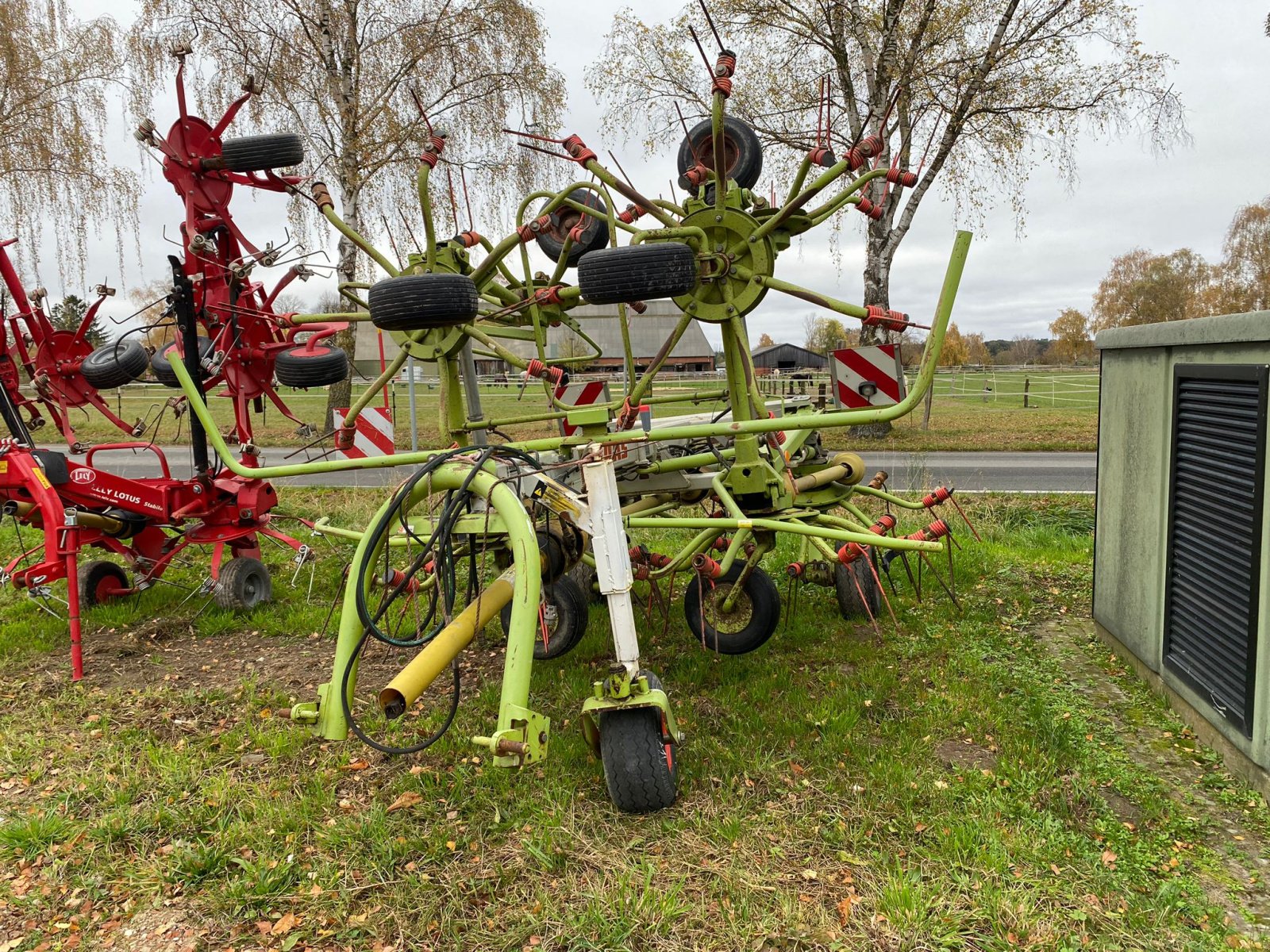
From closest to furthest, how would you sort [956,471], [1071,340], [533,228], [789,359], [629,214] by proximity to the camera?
[533,228], [629,214], [956,471], [1071,340], [789,359]

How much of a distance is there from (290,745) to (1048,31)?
14.6 meters

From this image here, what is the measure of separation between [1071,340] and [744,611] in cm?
6222

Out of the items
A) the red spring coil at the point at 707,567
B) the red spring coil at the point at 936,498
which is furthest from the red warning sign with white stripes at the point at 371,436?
the red spring coil at the point at 936,498

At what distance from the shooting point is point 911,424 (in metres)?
18.5

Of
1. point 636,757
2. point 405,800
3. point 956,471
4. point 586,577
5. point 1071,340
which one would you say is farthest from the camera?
point 1071,340

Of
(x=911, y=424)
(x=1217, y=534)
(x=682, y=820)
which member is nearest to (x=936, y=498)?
(x=1217, y=534)

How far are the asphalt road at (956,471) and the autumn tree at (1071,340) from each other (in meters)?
48.3

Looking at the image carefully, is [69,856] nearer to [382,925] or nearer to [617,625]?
[382,925]

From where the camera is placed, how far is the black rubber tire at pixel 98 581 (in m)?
5.88

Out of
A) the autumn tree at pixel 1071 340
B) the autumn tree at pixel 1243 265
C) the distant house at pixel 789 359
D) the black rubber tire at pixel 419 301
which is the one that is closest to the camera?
the black rubber tire at pixel 419 301

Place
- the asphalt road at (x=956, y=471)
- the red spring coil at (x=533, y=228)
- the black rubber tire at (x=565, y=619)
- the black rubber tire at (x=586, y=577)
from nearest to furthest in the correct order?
the red spring coil at (x=533, y=228), the black rubber tire at (x=565, y=619), the black rubber tire at (x=586, y=577), the asphalt road at (x=956, y=471)

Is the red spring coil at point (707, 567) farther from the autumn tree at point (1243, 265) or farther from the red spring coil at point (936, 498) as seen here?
the autumn tree at point (1243, 265)

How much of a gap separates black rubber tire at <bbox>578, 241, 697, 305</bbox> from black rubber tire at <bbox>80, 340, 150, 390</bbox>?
3720 millimetres

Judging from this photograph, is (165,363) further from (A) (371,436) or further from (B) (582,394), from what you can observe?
(B) (582,394)
